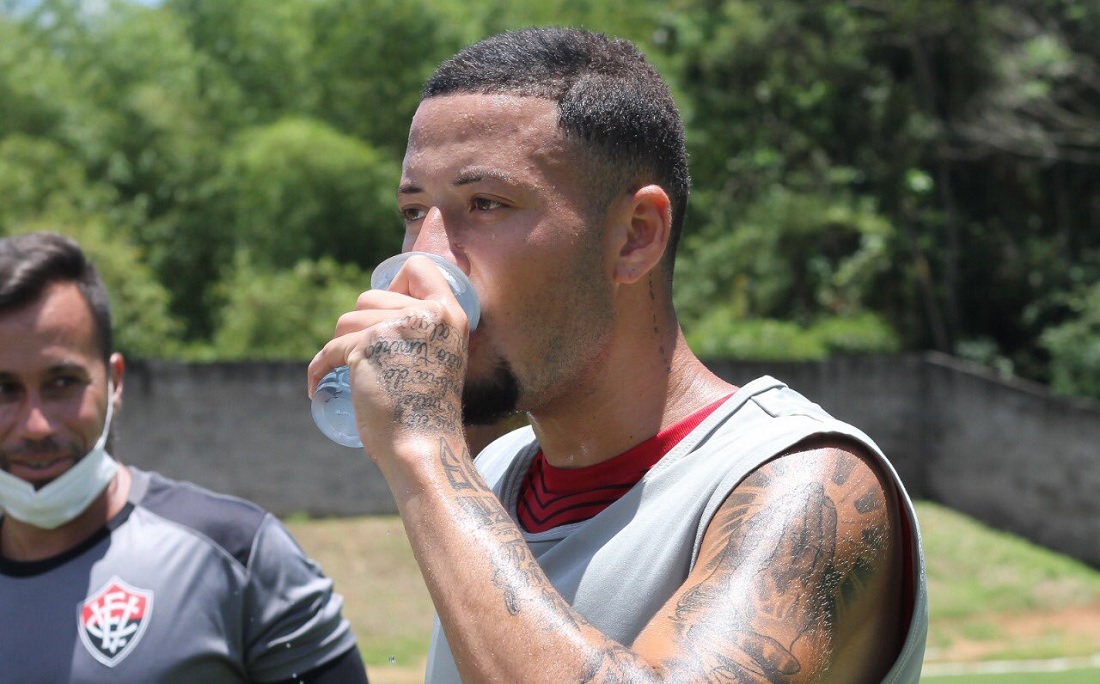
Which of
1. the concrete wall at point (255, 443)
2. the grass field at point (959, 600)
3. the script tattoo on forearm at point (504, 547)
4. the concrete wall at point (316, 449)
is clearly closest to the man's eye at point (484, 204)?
the script tattoo on forearm at point (504, 547)

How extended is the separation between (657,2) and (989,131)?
359 inches

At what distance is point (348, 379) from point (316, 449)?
1360 centimetres

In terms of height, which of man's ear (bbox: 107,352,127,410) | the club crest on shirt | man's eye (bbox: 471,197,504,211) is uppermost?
man's eye (bbox: 471,197,504,211)

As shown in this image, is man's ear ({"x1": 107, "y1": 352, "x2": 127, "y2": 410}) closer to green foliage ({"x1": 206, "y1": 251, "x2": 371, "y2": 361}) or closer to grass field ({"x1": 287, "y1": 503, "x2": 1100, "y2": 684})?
grass field ({"x1": 287, "y1": 503, "x2": 1100, "y2": 684})

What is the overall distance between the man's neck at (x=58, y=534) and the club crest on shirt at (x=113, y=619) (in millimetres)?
255

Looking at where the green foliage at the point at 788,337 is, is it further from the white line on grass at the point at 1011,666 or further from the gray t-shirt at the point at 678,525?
the gray t-shirt at the point at 678,525

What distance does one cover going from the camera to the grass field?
10.8m

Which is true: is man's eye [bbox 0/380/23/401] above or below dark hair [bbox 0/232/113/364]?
below

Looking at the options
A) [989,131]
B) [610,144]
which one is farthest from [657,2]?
[610,144]

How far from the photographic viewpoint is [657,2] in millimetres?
27703

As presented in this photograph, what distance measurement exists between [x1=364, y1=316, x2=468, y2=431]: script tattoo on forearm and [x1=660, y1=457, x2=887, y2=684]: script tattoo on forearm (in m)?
0.44

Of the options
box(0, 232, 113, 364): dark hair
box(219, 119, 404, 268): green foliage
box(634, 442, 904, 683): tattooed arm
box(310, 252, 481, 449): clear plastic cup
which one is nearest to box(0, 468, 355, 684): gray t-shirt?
box(0, 232, 113, 364): dark hair

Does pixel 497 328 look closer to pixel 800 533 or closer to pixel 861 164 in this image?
pixel 800 533

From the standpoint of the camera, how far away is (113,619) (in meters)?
3.55
